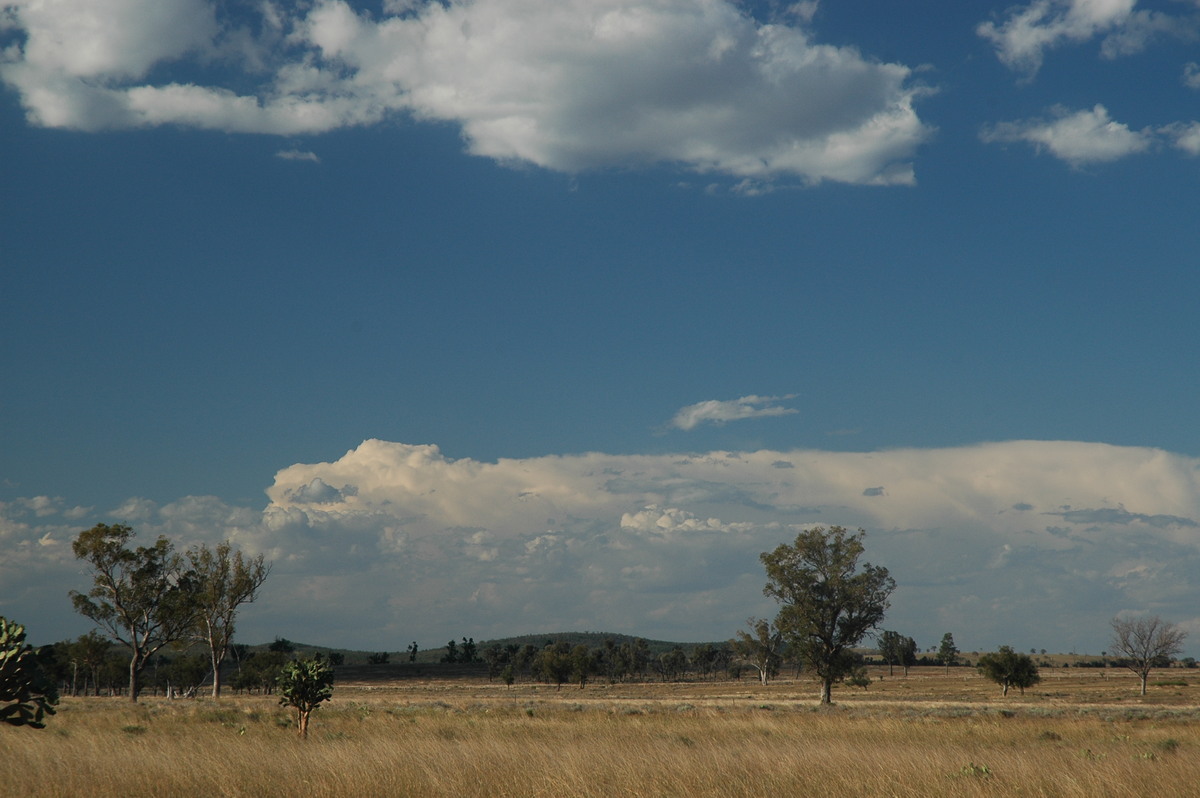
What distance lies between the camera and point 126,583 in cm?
6303

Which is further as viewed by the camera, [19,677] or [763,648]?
[763,648]

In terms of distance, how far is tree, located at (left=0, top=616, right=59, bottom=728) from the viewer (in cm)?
985

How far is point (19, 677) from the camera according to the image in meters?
10.1

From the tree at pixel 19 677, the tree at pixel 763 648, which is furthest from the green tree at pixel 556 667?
the tree at pixel 19 677

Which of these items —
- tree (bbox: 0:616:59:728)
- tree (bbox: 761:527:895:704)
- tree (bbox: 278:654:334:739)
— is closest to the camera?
tree (bbox: 0:616:59:728)

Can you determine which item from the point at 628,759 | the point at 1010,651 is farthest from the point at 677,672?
the point at 628,759

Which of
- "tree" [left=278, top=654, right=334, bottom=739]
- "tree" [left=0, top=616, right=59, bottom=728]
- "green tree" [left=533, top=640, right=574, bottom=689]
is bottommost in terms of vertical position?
"green tree" [left=533, top=640, right=574, bottom=689]

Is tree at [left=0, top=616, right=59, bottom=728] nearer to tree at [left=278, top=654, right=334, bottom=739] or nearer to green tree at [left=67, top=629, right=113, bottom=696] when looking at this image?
tree at [left=278, top=654, right=334, bottom=739]

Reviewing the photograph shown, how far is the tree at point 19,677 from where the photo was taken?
388 inches

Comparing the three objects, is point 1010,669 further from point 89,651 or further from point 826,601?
point 89,651

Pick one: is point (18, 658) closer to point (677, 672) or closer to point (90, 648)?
point (90, 648)

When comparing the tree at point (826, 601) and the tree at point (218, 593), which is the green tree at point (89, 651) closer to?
the tree at point (218, 593)

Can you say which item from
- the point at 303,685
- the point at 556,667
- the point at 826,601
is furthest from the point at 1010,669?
the point at 303,685

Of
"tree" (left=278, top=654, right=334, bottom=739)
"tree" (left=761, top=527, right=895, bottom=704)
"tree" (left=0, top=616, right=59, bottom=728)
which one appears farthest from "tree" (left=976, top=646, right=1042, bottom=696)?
"tree" (left=0, top=616, right=59, bottom=728)
